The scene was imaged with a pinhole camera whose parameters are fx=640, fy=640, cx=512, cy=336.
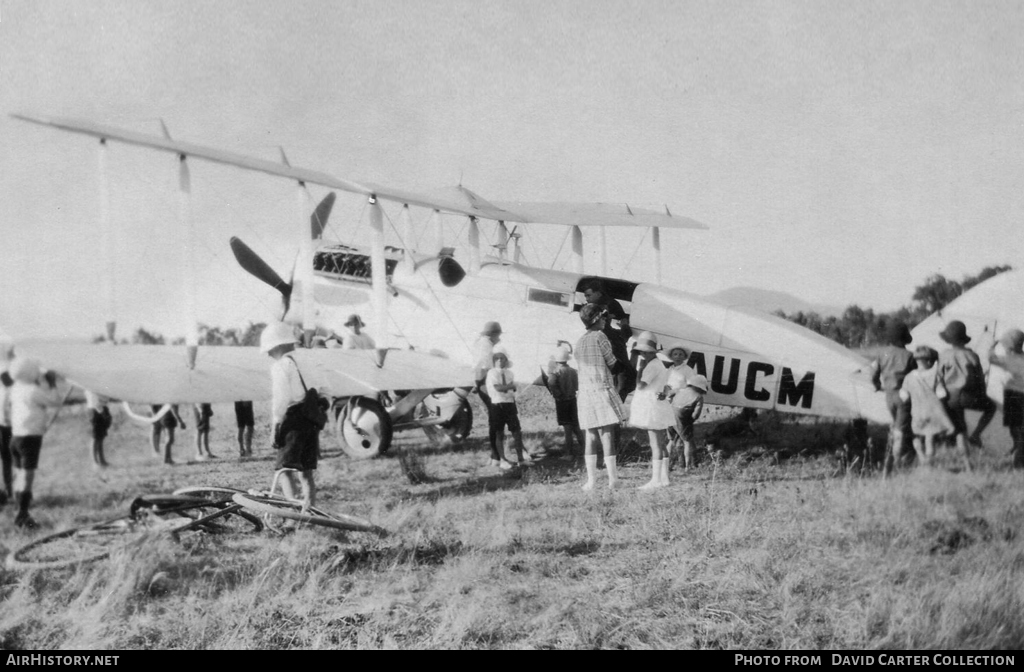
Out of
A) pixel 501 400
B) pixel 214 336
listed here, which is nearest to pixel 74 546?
pixel 214 336

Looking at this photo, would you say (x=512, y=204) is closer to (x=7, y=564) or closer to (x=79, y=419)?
(x=79, y=419)

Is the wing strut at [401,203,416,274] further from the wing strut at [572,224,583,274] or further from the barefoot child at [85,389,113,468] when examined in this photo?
the barefoot child at [85,389,113,468]

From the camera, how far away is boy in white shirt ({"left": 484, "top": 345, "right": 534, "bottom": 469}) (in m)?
4.76

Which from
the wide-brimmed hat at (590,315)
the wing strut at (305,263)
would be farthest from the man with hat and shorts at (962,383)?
the wing strut at (305,263)

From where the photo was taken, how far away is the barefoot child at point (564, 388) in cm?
496

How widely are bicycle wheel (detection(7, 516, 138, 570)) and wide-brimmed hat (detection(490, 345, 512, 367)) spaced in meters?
2.54

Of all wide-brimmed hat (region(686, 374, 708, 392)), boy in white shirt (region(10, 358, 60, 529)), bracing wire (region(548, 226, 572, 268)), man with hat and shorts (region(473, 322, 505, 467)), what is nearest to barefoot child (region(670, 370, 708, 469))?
wide-brimmed hat (region(686, 374, 708, 392))

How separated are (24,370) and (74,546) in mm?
853

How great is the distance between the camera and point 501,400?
16.0 feet

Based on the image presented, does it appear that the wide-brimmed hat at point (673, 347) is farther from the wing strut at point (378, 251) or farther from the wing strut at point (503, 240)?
the wing strut at point (378, 251)

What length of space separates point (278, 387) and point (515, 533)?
4.91ft

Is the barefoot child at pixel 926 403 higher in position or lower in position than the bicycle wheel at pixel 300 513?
higher

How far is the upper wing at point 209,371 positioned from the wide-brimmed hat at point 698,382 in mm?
1893

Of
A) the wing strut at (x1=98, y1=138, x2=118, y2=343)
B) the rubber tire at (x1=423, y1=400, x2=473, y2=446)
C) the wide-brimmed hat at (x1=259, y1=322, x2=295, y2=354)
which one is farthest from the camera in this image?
the rubber tire at (x1=423, y1=400, x2=473, y2=446)
